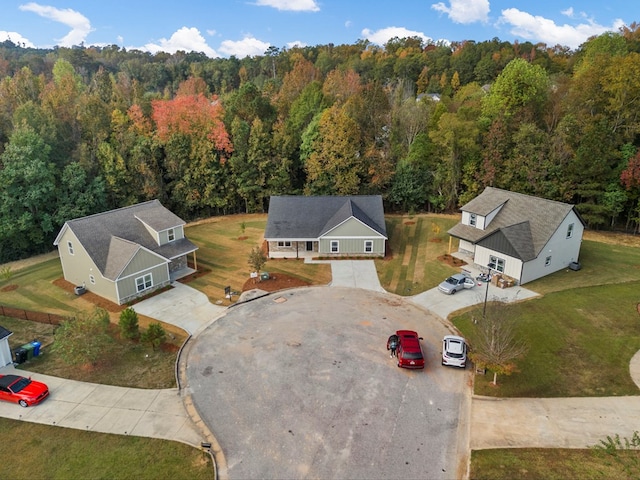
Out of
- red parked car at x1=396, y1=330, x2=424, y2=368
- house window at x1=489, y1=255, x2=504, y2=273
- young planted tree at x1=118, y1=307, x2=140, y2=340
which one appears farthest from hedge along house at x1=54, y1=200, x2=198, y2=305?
house window at x1=489, y1=255, x2=504, y2=273

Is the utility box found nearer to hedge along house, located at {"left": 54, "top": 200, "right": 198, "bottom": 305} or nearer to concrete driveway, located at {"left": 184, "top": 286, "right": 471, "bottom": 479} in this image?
hedge along house, located at {"left": 54, "top": 200, "right": 198, "bottom": 305}

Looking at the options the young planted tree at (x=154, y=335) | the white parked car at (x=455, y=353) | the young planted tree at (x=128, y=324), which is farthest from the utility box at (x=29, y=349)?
the white parked car at (x=455, y=353)

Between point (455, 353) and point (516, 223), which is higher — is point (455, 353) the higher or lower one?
the lower one

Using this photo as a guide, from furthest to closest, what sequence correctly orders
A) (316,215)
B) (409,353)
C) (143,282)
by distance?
(316,215) < (143,282) < (409,353)

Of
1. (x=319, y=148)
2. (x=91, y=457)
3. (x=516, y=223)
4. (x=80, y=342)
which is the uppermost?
(x=319, y=148)

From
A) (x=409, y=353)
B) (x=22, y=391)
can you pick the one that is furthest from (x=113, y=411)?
(x=409, y=353)

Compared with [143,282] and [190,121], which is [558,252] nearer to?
[143,282]

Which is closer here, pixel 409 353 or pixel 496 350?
pixel 496 350

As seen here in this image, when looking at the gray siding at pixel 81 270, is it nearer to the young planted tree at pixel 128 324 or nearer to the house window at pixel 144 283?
the house window at pixel 144 283
